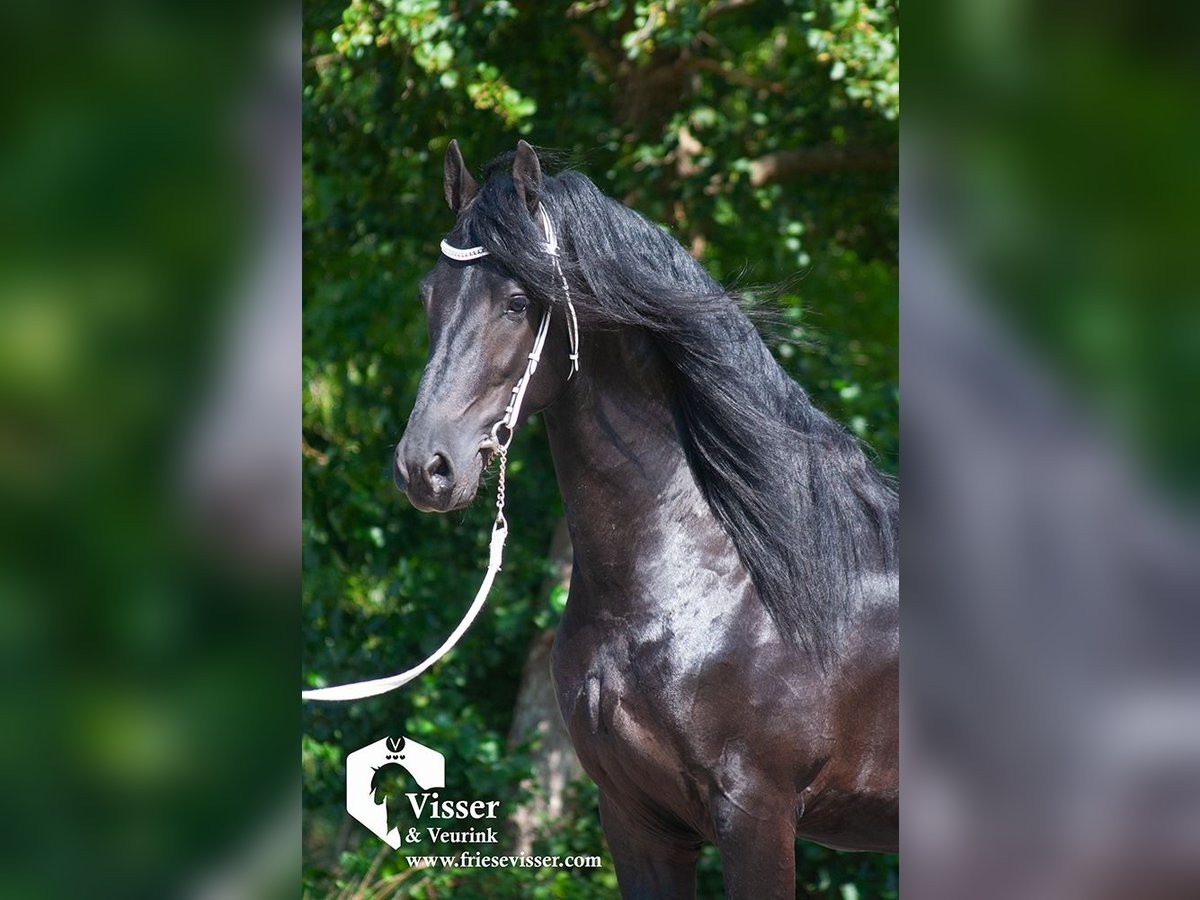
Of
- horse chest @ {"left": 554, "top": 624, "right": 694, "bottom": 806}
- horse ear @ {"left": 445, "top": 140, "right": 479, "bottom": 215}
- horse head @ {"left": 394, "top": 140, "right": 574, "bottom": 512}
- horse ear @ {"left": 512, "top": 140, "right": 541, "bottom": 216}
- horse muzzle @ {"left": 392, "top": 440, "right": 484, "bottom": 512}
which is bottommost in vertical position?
horse chest @ {"left": 554, "top": 624, "right": 694, "bottom": 806}

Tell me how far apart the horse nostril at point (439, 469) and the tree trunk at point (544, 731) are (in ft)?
7.64

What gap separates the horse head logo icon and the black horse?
760 mm

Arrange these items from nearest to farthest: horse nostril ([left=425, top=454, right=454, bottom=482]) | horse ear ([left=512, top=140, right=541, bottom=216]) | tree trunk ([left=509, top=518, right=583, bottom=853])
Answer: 1. horse nostril ([left=425, top=454, right=454, bottom=482])
2. horse ear ([left=512, top=140, right=541, bottom=216])
3. tree trunk ([left=509, top=518, right=583, bottom=853])

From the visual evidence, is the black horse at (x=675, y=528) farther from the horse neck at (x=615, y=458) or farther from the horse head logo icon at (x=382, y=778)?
the horse head logo icon at (x=382, y=778)

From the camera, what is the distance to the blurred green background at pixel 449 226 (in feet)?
13.6

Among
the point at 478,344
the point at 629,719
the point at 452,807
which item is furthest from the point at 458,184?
the point at 452,807

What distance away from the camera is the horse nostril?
196cm

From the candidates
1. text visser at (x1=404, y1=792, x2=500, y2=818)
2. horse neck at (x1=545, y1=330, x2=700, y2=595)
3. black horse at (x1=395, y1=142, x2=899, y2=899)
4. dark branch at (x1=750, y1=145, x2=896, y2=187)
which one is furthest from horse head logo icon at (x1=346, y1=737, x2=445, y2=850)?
dark branch at (x1=750, y1=145, x2=896, y2=187)

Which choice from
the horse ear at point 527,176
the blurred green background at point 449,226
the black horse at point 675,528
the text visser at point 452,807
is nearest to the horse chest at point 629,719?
the black horse at point 675,528

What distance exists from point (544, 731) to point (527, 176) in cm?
275

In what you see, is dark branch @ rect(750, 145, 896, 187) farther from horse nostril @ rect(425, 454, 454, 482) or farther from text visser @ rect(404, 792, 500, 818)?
horse nostril @ rect(425, 454, 454, 482)

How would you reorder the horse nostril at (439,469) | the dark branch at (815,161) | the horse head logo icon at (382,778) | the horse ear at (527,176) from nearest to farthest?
the horse nostril at (439,469)
the horse ear at (527,176)
the horse head logo icon at (382,778)
the dark branch at (815,161)
